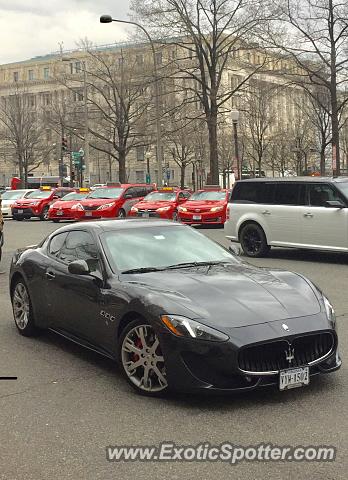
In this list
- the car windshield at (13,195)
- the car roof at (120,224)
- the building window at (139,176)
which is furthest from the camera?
the building window at (139,176)

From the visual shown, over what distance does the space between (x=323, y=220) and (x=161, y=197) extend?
42.0 ft

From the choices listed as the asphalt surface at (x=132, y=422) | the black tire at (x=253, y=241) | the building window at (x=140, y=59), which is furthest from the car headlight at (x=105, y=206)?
the asphalt surface at (x=132, y=422)

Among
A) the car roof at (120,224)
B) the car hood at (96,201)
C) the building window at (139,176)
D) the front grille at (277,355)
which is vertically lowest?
the front grille at (277,355)

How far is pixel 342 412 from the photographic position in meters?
4.23

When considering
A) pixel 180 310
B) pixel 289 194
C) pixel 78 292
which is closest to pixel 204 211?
pixel 289 194

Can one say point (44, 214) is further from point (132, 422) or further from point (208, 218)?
point (132, 422)

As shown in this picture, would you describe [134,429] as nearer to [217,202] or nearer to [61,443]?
[61,443]

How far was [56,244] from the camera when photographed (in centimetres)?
657

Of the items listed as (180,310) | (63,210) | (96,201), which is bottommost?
(180,310)

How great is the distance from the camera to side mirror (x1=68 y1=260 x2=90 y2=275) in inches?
212

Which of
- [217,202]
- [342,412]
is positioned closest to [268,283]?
[342,412]

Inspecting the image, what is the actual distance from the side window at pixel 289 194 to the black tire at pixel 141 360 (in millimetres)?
8727

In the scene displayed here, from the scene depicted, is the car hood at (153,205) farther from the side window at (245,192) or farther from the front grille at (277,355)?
the front grille at (277,355)

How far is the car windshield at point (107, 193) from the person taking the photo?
83.3 feet
